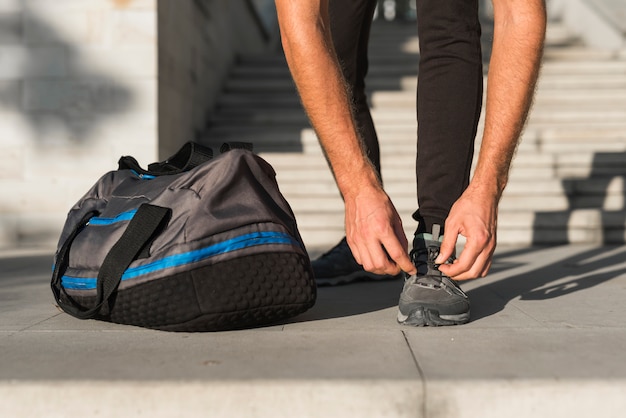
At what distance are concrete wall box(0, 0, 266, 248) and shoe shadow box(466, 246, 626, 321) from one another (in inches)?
91.3

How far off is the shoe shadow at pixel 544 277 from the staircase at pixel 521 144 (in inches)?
19.7

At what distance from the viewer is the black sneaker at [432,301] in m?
1.83

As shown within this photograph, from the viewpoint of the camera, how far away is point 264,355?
1.51m

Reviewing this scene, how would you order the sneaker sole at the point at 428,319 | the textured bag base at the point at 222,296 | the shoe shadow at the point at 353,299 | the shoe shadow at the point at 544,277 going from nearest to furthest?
the textured bag base at the point at 222,296
the sneaker sole at the point at 428,319
the shoe shadow at the point at 353,299
the shoe shadow at the point at 544,277

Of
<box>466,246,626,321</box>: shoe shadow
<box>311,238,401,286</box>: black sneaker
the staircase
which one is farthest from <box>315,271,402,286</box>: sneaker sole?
the staircase

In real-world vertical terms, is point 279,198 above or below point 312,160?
above

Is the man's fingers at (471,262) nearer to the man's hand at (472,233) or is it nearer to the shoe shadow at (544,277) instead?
the man's hand at (472,233)

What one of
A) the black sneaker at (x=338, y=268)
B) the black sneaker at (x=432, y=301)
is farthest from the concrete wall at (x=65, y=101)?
the black sneaker at (x=432, y=301)

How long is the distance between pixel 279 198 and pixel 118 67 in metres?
2.86

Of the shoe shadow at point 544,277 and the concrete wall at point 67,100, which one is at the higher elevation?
the concrete wall at point 67,100

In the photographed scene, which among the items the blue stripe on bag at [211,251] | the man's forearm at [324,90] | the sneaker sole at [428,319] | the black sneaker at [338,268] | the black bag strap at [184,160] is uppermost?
the man's forearm at [324,90]

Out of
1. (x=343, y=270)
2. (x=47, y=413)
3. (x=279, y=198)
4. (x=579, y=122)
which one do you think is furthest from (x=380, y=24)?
(x=47, y=413)

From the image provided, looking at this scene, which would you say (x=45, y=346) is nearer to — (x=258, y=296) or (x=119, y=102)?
(x=258, y=296)

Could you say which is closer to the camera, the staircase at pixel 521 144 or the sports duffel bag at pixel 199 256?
the sports duffel bag at pixel 199 256
